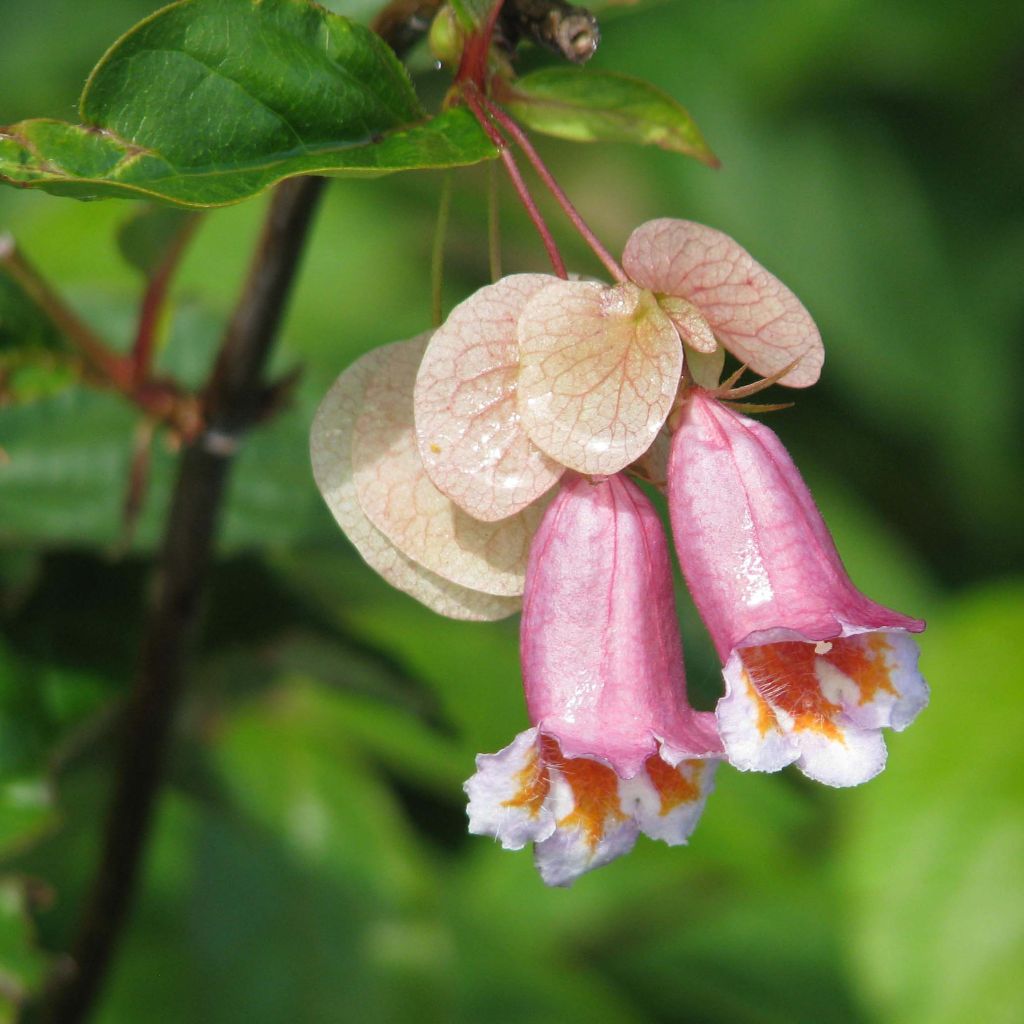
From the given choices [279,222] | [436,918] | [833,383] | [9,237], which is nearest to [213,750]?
[436,918]

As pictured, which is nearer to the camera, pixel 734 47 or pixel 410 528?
pixel 410 528

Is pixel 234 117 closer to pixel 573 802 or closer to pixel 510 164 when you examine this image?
pixel 510 164

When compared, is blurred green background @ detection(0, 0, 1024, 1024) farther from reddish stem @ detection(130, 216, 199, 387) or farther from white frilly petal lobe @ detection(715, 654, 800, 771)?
white frilly petal lobe @ detection(715, 654, 800, 771)

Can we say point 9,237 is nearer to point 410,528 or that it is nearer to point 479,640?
point 410,528

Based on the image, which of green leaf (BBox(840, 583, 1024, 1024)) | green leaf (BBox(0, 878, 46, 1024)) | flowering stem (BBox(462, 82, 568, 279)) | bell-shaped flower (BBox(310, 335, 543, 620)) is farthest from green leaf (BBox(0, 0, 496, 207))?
green leaf (BBox(840, 583, 1024, 1024))

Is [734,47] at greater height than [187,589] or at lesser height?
lesser

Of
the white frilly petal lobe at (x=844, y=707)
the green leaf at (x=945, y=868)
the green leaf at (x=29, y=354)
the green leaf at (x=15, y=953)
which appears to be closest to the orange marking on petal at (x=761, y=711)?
the white frilly petal lobe at (x=844, y=707)

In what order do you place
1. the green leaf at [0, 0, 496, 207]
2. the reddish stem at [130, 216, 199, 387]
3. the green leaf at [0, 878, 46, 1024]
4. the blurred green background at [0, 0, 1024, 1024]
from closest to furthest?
the green leaf at [0, 0, 496, 207] → the reddish stem at [130, 216, 199, 387] → the green leaf at [0, 878, 46, 1024] → the blurred green background at [0, 0, 1024, 1024]
